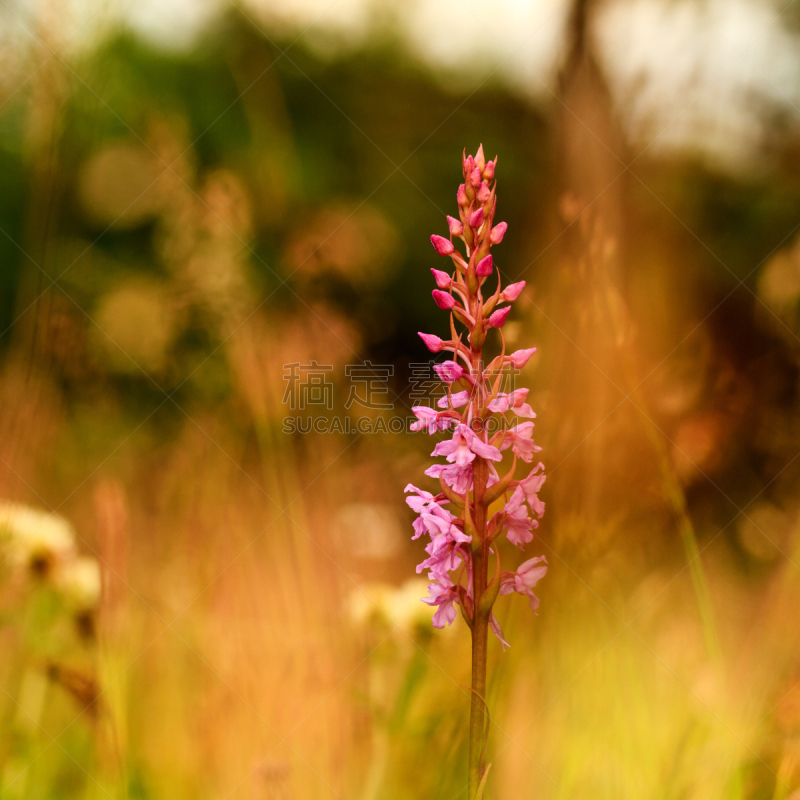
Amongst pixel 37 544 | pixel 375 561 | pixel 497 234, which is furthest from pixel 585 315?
pixel 375 561

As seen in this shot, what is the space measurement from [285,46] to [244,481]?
5099mm

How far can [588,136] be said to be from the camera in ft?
5.82

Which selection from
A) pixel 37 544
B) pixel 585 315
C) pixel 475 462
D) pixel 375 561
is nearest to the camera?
pixel 475 462

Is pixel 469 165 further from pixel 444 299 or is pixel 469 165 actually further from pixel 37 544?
pixel 37 544

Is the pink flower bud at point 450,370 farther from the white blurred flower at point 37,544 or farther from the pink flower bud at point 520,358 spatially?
the white blurred flower at point 37,544

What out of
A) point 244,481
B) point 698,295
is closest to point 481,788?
point 244,481

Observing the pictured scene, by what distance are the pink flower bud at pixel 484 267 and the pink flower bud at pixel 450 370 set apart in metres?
0.15

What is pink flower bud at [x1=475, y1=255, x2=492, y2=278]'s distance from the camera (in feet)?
3.22

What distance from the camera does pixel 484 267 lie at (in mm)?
988

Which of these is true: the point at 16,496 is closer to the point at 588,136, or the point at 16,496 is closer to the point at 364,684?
the point at 364,684

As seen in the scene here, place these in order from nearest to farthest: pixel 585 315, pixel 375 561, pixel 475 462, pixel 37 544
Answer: pixel 475 462 < pixel 585 315 < pixel 37 544 < pixel 375 561

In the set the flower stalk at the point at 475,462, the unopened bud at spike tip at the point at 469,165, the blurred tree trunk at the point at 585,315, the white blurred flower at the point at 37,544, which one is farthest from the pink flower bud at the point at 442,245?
the white blurred flower at the point at 37,544

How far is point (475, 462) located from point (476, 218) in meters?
0.39

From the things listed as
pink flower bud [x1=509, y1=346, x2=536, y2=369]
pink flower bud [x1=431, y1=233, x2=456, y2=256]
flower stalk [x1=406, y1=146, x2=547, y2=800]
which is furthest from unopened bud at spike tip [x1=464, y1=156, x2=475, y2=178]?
pink flower bud [x1=509, y1=346, x2=536, y2=369]
